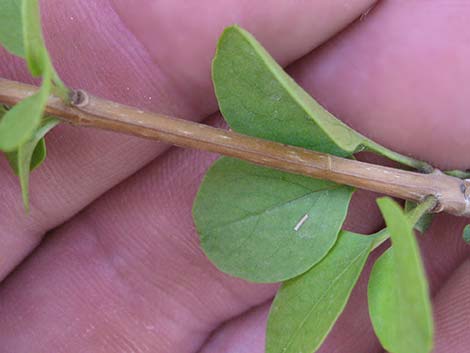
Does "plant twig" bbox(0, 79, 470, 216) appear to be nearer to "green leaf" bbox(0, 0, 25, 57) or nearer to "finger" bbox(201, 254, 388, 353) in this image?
"green leaf" bbox(0, 0, 25, 57)

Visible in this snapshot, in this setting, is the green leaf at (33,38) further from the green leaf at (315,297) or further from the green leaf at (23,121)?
the green leaf at (315,297)

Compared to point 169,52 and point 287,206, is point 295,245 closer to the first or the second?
point 287,206

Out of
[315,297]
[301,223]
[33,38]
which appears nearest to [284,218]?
[301,223]

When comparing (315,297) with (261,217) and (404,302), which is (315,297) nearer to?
(261,217)

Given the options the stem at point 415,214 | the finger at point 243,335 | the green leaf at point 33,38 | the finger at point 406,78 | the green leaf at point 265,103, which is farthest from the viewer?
the finger at point 243,335

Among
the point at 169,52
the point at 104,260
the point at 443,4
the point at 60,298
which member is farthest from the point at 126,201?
the point at 443,4

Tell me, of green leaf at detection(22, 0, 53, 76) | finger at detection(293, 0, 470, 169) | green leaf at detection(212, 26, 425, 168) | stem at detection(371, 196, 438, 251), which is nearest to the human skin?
finger at detection(293, 0, 470, 169)

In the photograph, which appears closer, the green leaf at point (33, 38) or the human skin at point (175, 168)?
the green leaf at point (33, 38)

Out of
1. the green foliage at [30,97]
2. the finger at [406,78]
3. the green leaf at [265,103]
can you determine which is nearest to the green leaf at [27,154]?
the green foliage at [30,97]
